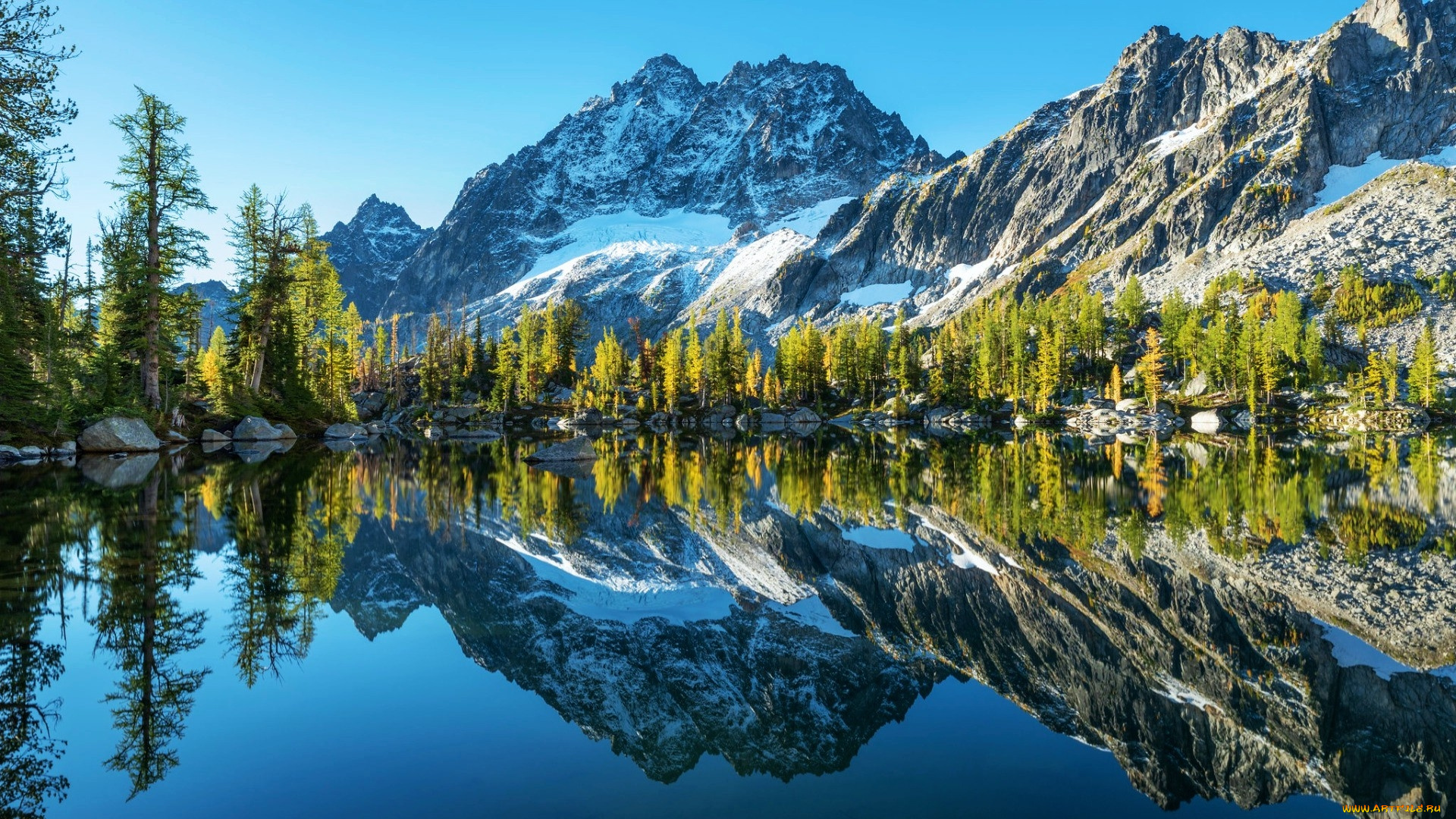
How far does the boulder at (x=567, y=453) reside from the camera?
1676 inches

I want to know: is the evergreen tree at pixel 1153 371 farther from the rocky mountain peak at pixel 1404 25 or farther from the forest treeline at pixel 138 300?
the rocky mountain peak at pixel 1404 25

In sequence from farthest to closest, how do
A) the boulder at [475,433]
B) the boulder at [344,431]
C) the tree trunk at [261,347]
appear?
1. the boulder at [475,433]
2. the boulder at [344,431]
3. the tree trunk at [261,347]

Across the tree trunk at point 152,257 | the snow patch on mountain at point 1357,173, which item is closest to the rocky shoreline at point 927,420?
the tree trunk at point 152,257

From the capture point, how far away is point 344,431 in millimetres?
59125

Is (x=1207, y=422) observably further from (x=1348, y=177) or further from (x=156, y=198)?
(x=1348, y=177)

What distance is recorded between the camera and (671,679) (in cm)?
995

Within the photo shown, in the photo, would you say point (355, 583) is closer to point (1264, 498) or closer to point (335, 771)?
point (335, 771)

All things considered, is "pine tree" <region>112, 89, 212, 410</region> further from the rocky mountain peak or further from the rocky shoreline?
the rocky mountain peak

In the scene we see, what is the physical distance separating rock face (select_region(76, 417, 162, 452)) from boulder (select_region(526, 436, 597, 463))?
65.8 ft

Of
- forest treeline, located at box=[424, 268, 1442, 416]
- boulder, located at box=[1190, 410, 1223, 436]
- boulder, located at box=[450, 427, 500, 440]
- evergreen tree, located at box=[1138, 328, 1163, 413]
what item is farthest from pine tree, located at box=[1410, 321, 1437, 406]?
boulder, located at box=[450, 427, 500, 440]

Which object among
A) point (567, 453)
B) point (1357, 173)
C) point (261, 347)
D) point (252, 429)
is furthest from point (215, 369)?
point (1357, 173)

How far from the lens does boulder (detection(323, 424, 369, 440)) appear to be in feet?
189

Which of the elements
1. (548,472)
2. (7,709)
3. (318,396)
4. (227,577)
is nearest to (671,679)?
(7,709)

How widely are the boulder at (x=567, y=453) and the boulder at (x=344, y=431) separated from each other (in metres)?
22.9
